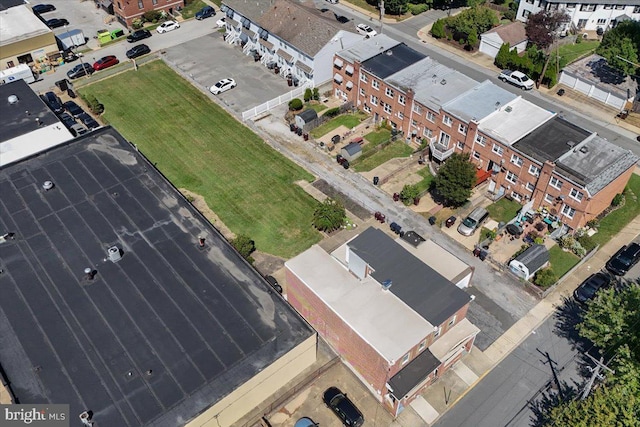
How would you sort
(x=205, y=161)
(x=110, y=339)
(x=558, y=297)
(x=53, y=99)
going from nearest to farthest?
(x=110, y=339), (x=558, y=297), (x=205, y=161), (x=53, y=99)

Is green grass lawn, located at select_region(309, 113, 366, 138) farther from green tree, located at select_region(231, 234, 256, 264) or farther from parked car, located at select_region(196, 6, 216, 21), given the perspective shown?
parked car, located at select_region(196, 6, 216, 21)

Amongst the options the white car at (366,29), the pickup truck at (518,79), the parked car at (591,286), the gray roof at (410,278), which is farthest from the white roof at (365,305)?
the white car at (366,29)

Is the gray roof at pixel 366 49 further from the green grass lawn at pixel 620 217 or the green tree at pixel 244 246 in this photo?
the green grass lawn at pixel 620 217

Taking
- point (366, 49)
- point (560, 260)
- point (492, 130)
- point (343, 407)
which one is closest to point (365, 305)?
point (343, 407)

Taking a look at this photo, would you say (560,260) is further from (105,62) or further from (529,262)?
(105,62)

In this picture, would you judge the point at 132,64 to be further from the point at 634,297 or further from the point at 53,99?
the point at 634,297

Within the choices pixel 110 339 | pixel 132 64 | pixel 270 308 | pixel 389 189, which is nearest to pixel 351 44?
pixel 389 189

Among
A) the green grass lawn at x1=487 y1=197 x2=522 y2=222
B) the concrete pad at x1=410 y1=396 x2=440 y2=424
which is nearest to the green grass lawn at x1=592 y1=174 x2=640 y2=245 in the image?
the green grass lawn at x1=487 y1=197 x2=522 y2=222

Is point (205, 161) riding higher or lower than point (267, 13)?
lower
